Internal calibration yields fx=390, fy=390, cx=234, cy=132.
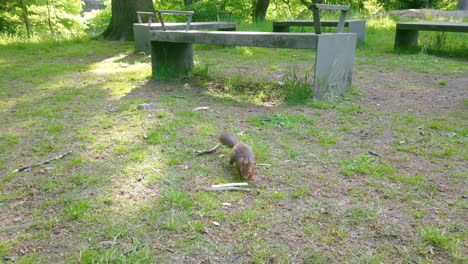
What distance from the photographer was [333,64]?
4926 millimetres

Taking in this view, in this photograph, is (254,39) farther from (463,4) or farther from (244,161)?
(463,4)

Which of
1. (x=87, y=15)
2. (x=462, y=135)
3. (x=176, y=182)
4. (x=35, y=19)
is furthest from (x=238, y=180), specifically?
(x=87, y=15)

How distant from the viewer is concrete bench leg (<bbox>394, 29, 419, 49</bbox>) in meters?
8.68

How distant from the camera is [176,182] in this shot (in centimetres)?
284

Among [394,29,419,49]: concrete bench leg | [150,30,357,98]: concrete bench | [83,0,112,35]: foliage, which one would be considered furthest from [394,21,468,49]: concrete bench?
[83,0,112,35]: foliage

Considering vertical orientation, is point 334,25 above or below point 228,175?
above

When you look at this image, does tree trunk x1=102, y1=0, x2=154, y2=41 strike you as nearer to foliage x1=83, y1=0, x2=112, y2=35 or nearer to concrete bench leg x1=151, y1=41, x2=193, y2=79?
concrete bench leg x1=151, y1=41, x2=193, y2=79

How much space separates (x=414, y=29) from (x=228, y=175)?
7.02 meters

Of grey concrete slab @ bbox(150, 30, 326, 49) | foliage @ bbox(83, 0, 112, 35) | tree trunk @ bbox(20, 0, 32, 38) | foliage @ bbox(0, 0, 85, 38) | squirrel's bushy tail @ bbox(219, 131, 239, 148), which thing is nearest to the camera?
squirrel's bushy tail @ bbox(219, 131, 239, 148)

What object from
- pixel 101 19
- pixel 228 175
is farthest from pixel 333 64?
pixel 101 19

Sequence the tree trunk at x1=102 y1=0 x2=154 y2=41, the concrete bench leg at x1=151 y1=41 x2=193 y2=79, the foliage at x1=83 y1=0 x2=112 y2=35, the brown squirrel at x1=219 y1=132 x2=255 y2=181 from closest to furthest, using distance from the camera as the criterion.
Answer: the brown squirrel at x1=219 y1=132 x2=255 y2=181, the concrete bench leg at x1=151 y1=41 x2=193 y2=79, the tree trunk at x1=102 y1=0 x2=154 y2=41, the foliage at x1=83 y1=0 x2=112 y2=35

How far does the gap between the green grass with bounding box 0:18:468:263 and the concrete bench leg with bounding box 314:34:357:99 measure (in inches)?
7.7

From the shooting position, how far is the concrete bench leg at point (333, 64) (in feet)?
15.3

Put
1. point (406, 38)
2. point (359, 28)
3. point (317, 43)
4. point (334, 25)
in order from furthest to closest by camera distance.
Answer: point (359, 28) < point (334, 25) < point (406, 38) < point (317, 43)
